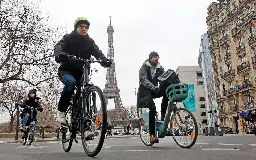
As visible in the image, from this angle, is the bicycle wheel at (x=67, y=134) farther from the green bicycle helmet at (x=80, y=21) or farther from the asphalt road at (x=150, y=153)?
the green bicycle helmet at (x=80, y=21)

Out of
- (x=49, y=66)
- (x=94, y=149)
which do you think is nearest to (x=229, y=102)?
(x=49, y=66)

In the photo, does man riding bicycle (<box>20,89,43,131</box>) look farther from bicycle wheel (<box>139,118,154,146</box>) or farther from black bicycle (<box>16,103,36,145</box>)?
bicycle wheel (<box>139,118,154,146</box>)

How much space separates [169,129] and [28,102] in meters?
5.08

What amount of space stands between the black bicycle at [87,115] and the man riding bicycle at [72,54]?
10cm

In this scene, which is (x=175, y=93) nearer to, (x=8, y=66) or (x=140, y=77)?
(x=140, y=77)

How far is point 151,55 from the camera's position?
602 cm

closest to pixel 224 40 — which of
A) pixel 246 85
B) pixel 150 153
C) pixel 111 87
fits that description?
pixel 246 85

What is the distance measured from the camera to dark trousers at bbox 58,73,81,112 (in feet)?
14.5

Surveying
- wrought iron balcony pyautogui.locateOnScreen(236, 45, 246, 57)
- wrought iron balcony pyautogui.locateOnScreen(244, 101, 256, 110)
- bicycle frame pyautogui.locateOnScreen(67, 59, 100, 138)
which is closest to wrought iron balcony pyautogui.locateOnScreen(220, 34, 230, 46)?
wrought iron balcony pyautogui.locateOnScreen(236, 45, 246, 57)

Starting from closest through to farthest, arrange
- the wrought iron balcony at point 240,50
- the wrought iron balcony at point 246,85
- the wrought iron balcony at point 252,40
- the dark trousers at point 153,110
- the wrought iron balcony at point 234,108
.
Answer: the dark trousers at point 153,110
the wrought iron balcony at point 252,40
the wrought iron balcony at point 246,85
the wrought iron balcony at point 240,50
the wrought iron balcony at point 234,108

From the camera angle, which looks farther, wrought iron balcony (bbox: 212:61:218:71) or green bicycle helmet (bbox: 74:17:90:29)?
wrought iron balcony (bbox: 212:61:218:71)

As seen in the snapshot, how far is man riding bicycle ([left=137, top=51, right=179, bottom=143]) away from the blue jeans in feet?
5.35

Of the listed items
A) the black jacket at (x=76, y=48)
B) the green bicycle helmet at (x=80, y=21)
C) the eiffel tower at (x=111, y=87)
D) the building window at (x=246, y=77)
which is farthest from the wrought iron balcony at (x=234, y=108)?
the green bicycle helmet at (x=80, y=21)

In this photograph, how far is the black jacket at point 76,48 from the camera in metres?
4.63
